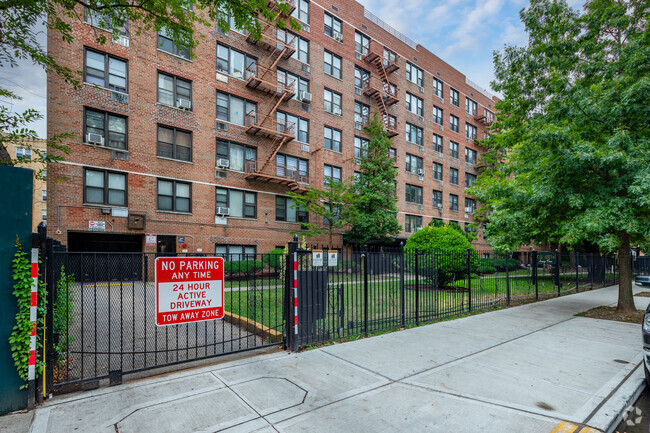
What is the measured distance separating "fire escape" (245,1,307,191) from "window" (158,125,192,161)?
Result: 370 cm

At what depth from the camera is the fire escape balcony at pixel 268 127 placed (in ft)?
70.5

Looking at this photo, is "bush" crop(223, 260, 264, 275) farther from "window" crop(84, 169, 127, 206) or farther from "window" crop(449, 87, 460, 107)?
"window" crop(449, 87, 460, 107)

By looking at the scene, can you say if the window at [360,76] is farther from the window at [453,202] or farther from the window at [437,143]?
the window at [453,202]

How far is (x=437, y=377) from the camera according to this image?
5.10 metres

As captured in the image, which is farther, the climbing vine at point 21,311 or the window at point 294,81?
the window at point 294,81

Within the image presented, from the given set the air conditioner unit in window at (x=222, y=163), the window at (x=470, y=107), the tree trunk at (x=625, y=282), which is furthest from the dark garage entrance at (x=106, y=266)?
the window at (x=470, y=107)

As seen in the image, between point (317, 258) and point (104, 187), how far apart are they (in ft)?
50.5

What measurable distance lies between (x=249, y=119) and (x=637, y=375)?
2127 cm

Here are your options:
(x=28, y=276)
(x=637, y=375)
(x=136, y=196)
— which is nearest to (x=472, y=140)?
(x=136, y=196)

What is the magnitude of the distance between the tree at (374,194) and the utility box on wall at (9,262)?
19845 millimetres

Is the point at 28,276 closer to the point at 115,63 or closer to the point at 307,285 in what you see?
the point at 307,285

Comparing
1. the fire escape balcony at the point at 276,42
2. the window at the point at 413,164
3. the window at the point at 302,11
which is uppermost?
the window at the point at 302,11

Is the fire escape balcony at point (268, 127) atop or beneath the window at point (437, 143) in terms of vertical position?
beneath

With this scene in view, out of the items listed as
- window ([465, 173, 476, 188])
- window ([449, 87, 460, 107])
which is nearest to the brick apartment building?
window ([449, 87, 460, 107])
